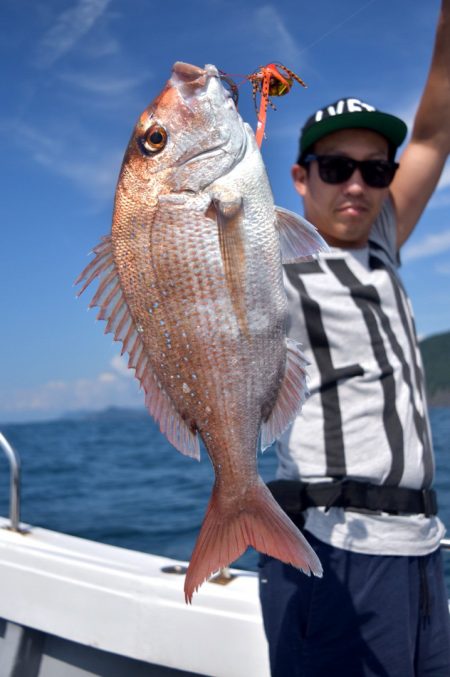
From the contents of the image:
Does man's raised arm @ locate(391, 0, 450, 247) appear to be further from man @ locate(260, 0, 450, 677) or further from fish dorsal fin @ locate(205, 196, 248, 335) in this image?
fish dorsal fin @ locate(205, 196, 248, 335)

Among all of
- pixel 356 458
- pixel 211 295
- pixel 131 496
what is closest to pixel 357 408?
pixel 356 458

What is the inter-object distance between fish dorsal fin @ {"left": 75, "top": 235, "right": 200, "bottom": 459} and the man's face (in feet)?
3.62

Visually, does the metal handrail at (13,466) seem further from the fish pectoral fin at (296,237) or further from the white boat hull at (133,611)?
the fish pectoral fin at (296,237)

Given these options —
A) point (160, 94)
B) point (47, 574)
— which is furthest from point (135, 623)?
point (160, 94)

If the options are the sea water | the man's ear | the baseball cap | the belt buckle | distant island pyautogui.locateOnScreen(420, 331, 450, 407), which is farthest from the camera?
distant island pyautogui.locateOnScreen(420, 331, 450, 407)

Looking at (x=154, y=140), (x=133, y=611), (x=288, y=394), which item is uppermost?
(x=154, y=140)

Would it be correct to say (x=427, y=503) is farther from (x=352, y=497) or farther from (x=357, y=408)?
(x=357, y=408)

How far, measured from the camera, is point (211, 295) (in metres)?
1.35

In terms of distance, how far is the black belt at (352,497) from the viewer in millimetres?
1909

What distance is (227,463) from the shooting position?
1.43m

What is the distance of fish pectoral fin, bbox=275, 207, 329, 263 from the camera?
4.53 feet

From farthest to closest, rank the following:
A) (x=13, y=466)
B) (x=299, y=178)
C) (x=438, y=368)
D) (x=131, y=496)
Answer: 1. (x=438, y=368)
2. (x=131, y=496)
3. (x=13, y=466)
4. (x=299, y=178)

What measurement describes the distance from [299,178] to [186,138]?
1.11 m

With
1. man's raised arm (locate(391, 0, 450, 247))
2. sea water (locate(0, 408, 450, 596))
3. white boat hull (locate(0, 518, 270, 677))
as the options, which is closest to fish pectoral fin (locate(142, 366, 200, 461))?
white boat hull (locate(0, 518, 270, 677))
